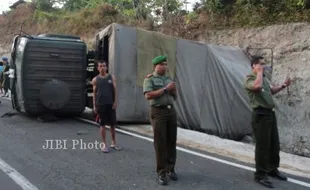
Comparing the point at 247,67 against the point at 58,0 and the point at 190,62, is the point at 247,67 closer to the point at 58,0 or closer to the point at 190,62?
the point at 190,62

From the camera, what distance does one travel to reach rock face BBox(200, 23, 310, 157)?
9656 mm

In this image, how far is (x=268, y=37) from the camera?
12.0 meters

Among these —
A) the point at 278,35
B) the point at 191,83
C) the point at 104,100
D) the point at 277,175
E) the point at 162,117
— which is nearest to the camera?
the point at 162,117

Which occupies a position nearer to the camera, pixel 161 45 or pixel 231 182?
pixel 231 182

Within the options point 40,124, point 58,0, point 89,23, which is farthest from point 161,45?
point 58,0

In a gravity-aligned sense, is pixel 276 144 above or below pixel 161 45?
below

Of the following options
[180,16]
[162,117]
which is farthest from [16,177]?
[180,16]

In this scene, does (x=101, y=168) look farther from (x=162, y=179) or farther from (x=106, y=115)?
(x=106, y=115)

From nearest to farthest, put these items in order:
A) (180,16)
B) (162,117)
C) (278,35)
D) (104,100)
→ (162,117)
(104,100)
(278,35)
(180,16)

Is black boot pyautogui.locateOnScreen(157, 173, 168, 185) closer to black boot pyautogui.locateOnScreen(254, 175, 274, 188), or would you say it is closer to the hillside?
black boot pyautogui.locateOnScreen(254, 175, 274, 188)

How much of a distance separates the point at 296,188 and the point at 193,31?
10.6m

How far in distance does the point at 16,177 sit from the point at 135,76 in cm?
496

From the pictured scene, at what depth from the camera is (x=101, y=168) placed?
5.79 meters

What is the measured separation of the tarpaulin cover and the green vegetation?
122 inches
